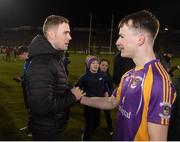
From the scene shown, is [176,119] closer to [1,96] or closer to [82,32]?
[1,96]

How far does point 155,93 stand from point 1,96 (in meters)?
11.1

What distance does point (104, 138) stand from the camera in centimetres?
813

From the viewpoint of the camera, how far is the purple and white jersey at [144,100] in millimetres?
2869

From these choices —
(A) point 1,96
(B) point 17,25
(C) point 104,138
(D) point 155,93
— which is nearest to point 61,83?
(D) point 155,93

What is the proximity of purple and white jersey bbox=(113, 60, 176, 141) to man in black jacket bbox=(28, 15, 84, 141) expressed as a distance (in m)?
0.94

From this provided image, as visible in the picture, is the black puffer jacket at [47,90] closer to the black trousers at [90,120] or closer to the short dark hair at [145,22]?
the short dark hair at [145,22]

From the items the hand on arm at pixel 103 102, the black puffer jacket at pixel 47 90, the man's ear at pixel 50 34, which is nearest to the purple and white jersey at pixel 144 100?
the hand on arm at pixel 103 102

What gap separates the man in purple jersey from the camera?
2871mm

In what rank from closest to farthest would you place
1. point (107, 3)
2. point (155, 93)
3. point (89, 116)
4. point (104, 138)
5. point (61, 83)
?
point (155, 93), point (61, 83), point (89, 116), point (104, 138), point (107, 3)

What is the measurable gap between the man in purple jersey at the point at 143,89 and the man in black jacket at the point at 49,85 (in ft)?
2.97

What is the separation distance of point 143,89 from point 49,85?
130cm

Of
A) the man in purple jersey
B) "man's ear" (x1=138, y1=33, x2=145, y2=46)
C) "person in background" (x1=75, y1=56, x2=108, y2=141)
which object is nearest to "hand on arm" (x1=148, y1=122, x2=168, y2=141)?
the man in purple jersey

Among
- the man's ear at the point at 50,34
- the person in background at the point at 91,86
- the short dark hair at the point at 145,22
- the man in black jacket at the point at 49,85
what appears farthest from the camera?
the person in background at the point at 91,86

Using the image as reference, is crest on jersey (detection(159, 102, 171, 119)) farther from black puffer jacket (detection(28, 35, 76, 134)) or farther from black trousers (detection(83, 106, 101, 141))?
black trousers (detection(83, 106, 101, 141))
